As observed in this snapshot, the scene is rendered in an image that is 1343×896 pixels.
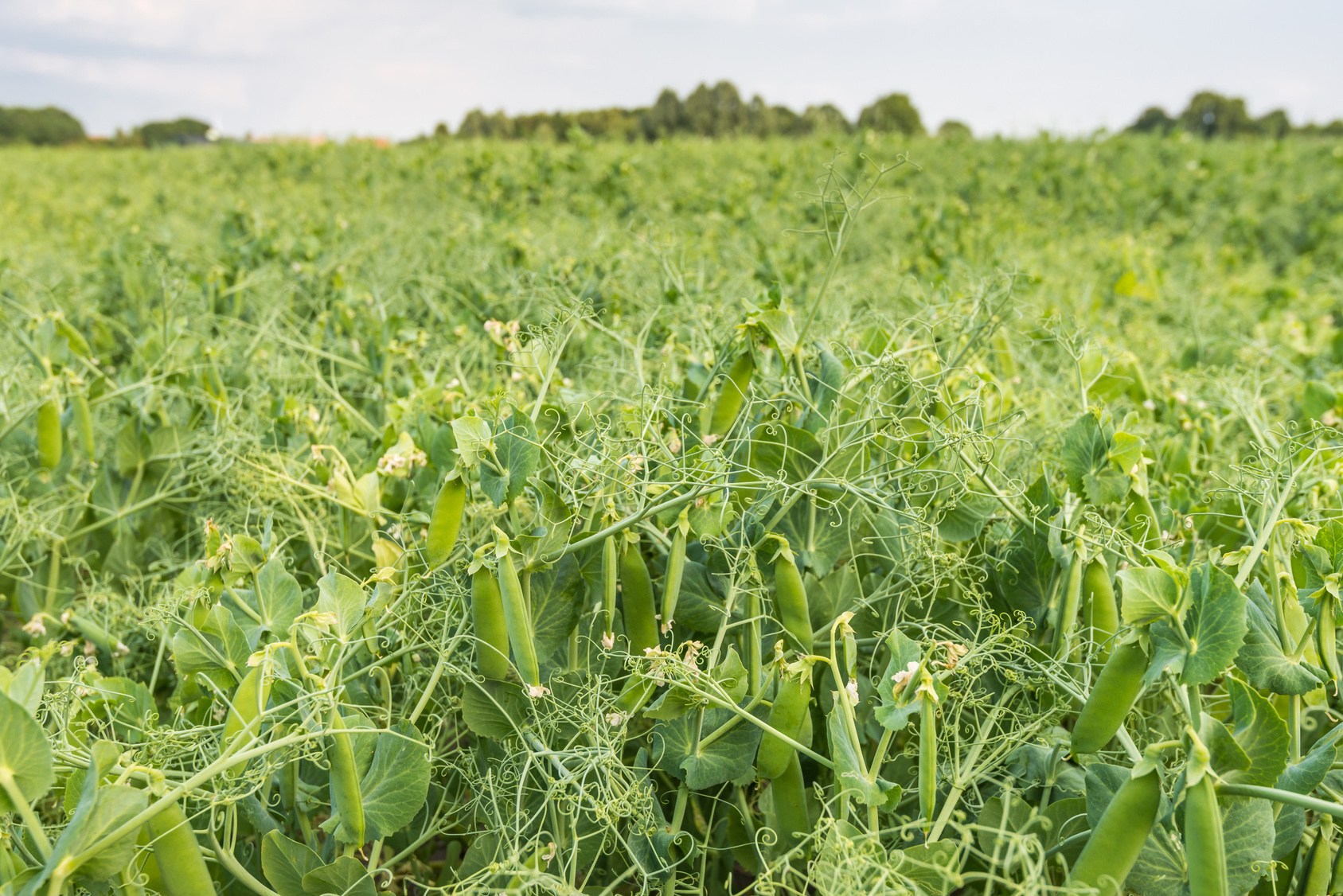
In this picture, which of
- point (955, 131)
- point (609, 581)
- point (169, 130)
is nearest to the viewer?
point (609, 581)

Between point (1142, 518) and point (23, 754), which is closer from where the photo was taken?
point (23, 754)

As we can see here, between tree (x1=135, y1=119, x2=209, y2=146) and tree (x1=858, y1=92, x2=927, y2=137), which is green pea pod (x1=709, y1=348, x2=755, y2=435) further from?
tree (x1=135, y1=119, x2=209, y2=146)

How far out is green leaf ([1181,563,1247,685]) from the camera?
81 cm

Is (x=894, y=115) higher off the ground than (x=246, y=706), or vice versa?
(x=894, y=115)

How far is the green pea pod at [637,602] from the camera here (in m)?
1.09

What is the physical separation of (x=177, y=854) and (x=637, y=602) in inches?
21.4

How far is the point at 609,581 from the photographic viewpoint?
110 centimetres

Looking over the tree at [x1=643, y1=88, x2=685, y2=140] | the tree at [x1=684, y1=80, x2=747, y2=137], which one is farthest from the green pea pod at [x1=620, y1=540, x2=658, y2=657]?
the tree at [x1=643, y1=88, x2=685, y2=140]

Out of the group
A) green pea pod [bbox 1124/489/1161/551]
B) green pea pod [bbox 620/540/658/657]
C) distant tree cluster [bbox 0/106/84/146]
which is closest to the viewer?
green pea pod [bbox 620/540/658/657]

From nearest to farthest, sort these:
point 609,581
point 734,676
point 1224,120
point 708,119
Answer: point 734,676, point 609,581, point 708,119, point 1224,120

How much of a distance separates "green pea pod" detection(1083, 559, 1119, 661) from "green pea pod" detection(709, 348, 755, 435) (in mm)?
494

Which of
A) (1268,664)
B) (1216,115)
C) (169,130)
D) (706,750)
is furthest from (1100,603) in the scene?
(169,130)

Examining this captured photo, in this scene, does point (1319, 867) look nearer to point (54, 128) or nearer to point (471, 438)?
point (471, 438)

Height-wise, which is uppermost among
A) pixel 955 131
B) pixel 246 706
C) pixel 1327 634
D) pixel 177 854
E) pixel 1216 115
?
pixel 1216 115
